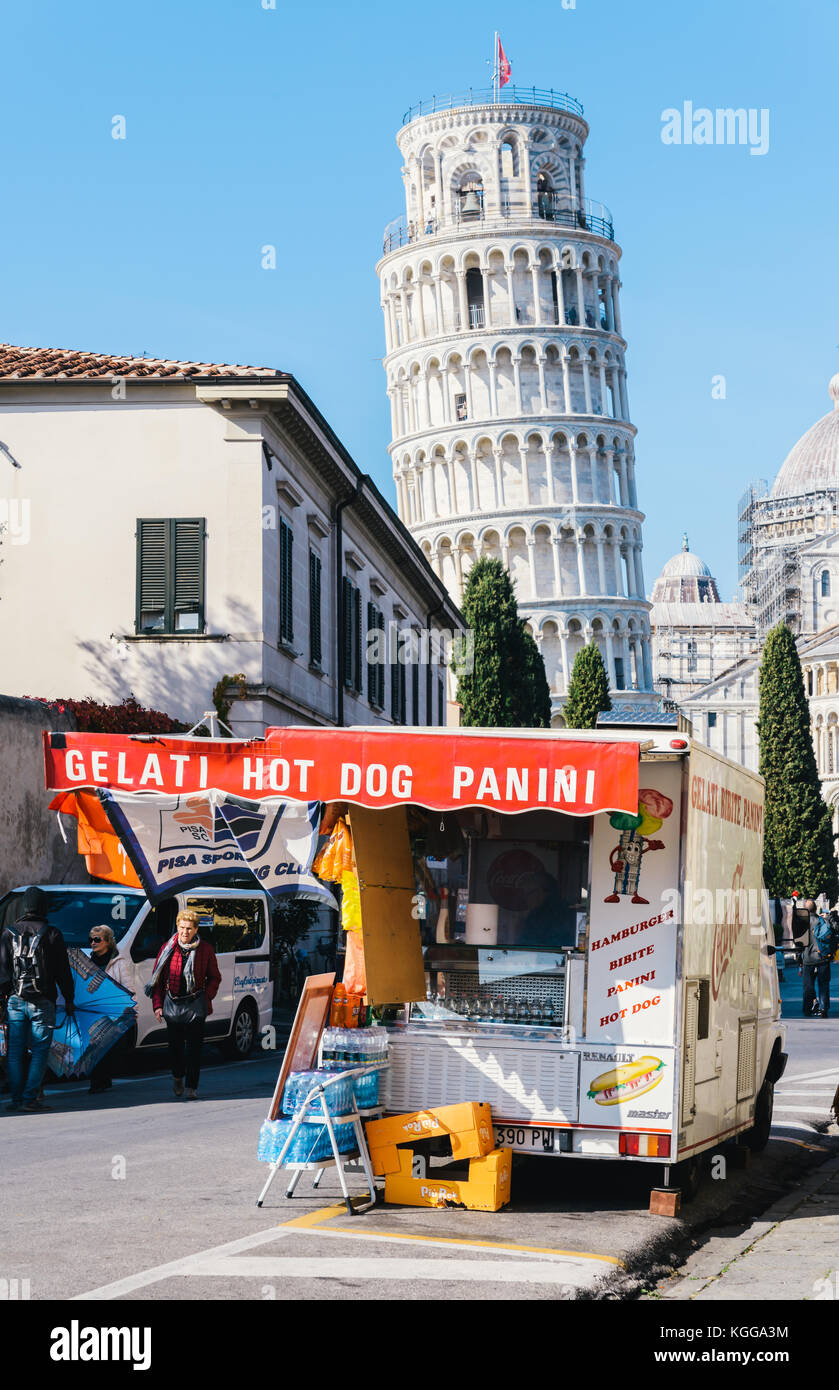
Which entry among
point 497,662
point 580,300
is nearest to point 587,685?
point 497,662

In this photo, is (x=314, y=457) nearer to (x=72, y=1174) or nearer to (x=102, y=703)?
(x=102, y=703)

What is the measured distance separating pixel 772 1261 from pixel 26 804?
14.2 meters

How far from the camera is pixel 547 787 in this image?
9.42 m

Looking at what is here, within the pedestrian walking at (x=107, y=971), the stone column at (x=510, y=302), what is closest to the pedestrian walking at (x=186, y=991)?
the pedestrian walking at (x=107, y=971)

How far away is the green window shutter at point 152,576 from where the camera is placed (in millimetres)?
26141

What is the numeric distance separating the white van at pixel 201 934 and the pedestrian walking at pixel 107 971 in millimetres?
153

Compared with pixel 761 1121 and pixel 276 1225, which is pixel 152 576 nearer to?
pixel 761 1121

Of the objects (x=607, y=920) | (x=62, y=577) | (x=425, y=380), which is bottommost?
(x=607, y=920)

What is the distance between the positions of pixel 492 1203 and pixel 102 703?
17.1 metres

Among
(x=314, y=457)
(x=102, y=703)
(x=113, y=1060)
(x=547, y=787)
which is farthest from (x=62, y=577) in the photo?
(x=547, y=787)

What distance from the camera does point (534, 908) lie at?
10594 mm

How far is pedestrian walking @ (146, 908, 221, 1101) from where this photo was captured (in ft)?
49.9

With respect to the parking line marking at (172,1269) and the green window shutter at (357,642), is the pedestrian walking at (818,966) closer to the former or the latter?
the green window shutter at (357,642)

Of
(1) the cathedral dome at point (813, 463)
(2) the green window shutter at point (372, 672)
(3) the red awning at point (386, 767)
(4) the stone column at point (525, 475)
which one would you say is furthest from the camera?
(1) the cathedral dome at point (813, 463)
